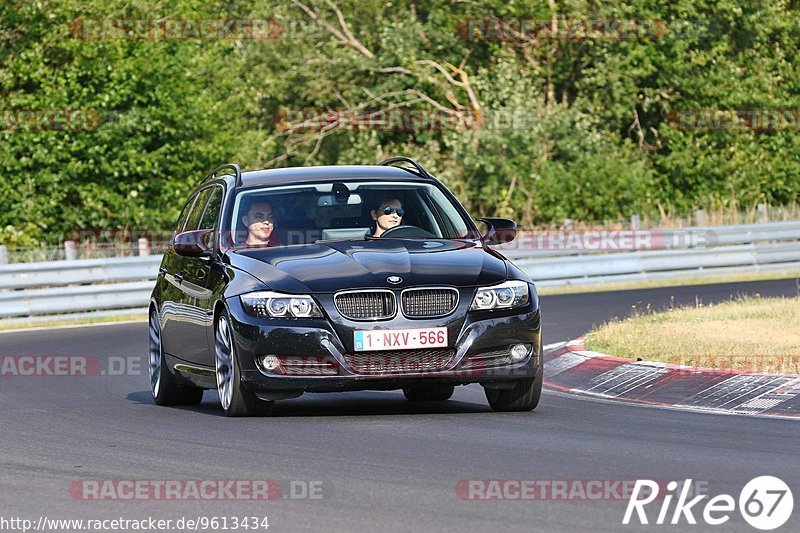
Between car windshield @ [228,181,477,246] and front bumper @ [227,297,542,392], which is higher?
car windshield @ [228,181,477,246]

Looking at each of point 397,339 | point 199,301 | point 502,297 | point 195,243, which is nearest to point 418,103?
point 195,243

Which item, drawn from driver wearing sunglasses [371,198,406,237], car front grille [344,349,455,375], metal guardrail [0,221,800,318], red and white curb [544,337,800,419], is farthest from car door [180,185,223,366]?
metal guardrail [0,221,800,318]

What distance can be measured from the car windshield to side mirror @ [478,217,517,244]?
154mm

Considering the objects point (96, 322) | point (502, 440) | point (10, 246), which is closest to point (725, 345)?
point (502, 440)

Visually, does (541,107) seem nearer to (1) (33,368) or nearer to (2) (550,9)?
(2) (550,9)

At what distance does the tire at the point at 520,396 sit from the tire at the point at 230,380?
1.51m

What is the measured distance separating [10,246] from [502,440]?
84.7 ft

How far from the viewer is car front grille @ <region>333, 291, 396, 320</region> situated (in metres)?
10.4

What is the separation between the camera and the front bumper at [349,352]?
1038cm

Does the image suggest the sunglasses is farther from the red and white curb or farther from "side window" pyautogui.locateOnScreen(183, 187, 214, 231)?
the red and white curb

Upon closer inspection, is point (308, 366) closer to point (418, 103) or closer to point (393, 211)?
point (393, 211)

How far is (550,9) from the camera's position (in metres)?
42.5

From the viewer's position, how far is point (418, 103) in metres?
42.7

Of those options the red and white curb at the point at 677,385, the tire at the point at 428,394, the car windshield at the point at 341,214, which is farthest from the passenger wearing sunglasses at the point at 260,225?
the red and white curb at the point at 677,385
